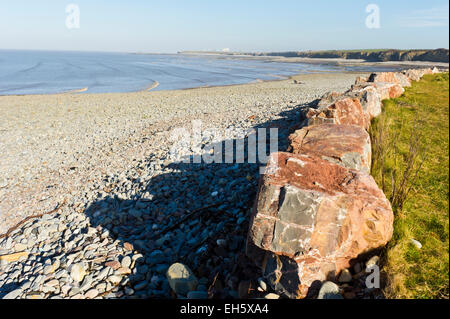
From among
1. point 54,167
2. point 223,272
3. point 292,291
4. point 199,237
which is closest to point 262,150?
point 199,237

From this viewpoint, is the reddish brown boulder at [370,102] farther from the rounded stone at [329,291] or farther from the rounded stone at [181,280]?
the rounded stone at [181,280]

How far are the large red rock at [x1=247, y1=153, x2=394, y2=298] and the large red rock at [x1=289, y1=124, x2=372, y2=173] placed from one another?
151 centimetres

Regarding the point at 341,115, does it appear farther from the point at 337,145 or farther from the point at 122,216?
the point at 122,216

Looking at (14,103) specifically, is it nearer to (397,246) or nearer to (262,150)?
(262,150)

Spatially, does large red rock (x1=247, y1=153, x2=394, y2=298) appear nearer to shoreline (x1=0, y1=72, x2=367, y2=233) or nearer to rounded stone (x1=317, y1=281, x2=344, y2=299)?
rounded stone (x1=317, y1=281, x2=344, y2=299)

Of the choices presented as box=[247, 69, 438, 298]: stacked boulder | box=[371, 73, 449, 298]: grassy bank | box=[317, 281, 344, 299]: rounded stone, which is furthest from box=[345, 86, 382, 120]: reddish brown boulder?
box=[317, 281, 344, 299]: rounded stone

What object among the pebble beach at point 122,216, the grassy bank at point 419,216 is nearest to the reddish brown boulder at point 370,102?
the grassy bank at point 419,216

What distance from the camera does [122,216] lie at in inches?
254

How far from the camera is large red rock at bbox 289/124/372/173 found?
4.95m

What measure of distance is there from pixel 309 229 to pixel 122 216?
4784 millimetres

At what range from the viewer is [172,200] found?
6871mm

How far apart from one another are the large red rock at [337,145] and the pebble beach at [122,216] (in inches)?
62.2

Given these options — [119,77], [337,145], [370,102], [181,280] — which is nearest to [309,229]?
[181,280]
